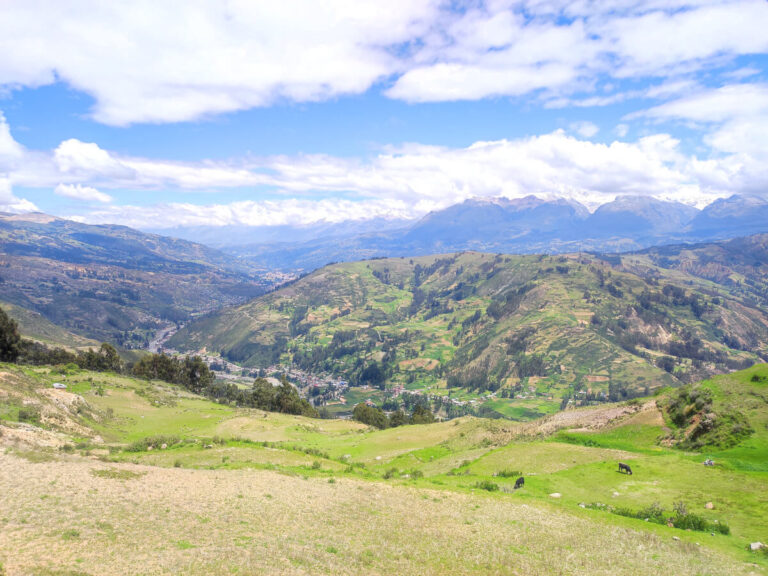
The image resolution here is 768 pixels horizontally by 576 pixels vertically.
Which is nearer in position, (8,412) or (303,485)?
(303,485)

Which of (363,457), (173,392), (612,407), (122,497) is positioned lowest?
(173,392)

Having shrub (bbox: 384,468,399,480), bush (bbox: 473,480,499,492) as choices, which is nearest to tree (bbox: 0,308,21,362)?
shrub (bbox: 384,468,399,480)

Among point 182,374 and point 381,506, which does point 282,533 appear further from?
point 182,374

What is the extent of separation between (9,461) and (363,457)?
1356 inches

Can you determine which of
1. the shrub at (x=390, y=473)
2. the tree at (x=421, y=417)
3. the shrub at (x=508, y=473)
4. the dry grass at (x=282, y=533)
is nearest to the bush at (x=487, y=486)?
the dry grass at (x=282, y=533)

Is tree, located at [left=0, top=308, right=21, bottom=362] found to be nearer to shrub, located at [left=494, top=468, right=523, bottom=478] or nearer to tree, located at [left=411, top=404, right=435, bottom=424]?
tree, located at [left=411, top=404, right=435, bottom=424]

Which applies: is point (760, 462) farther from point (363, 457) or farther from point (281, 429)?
point (281, 429)

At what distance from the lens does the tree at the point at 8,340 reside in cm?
9781

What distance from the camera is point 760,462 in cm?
3344

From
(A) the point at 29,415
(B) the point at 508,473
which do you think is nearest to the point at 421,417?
(B) the point at 508,473

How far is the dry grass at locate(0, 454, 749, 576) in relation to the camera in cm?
1839

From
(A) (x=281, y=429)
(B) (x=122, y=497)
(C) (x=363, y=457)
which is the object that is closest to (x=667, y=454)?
(C) (x=363, y=457)

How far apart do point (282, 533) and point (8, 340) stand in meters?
115

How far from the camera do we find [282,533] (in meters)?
22.8
